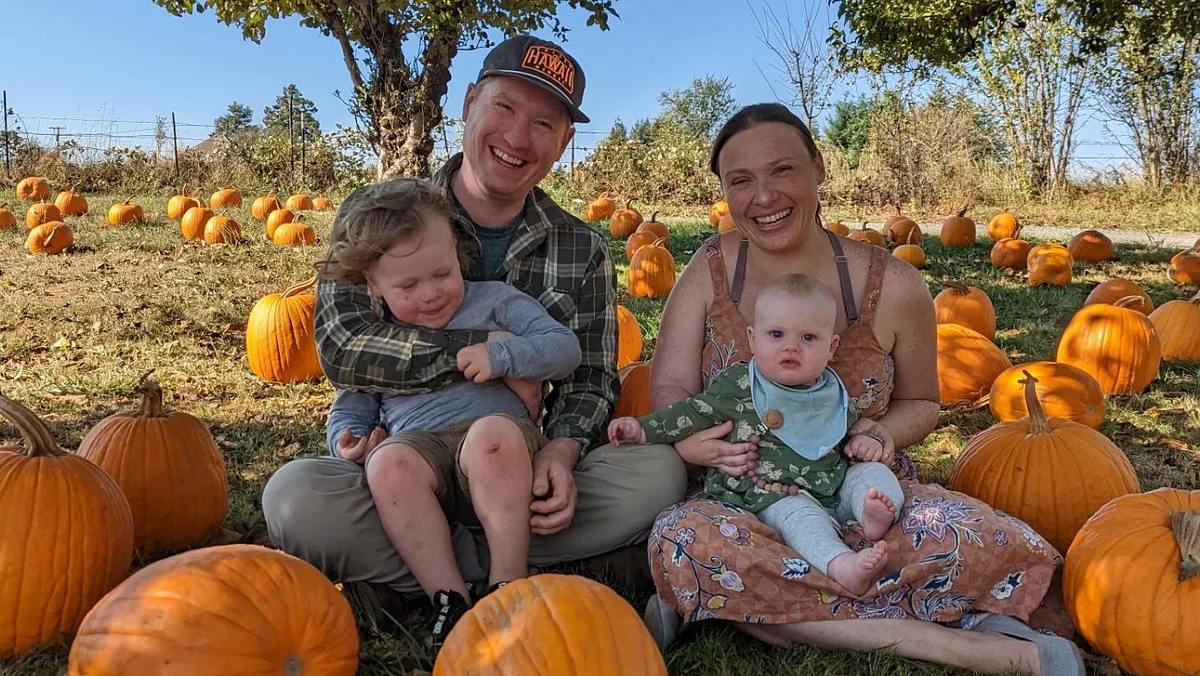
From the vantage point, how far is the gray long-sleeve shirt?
2.50 meters

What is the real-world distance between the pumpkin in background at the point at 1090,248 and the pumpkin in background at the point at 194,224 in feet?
27.5

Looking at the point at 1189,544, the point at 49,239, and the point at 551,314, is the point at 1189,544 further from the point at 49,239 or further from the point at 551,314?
the point at 49,239

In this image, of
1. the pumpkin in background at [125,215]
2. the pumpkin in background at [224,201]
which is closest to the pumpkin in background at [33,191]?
the pumpkin in background at [224,201]

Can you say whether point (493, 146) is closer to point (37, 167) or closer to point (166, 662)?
point (166, 662)

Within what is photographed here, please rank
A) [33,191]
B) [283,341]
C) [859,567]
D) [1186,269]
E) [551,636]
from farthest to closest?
1. [33,191]
2. [1186,269]
3. [283,341]
4. [859,567]
5. [551,636]

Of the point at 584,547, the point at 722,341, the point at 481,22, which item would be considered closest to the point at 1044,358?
the point at 722,341

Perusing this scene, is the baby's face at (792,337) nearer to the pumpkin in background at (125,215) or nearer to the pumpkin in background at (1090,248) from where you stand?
the pumpkin in background at (1090,248)

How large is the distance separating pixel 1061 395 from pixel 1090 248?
5408 mm

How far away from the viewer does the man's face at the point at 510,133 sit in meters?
2.74

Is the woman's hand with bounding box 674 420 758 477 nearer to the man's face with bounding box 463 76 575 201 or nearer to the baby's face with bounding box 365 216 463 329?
the baby's face with bounding box 365 216 463 329

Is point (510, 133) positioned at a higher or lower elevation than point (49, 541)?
higher

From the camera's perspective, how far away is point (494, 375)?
2.44 meters

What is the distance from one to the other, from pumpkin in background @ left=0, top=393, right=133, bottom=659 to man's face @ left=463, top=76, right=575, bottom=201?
4.49 feet

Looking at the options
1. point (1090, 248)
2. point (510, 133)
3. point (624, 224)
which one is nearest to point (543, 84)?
point (510, 133)
